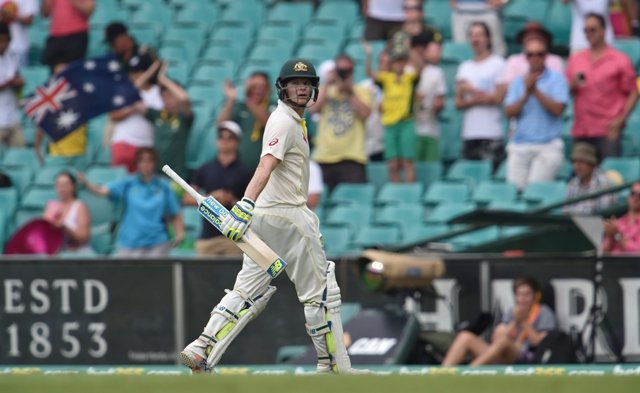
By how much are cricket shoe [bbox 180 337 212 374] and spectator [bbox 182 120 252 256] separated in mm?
4381

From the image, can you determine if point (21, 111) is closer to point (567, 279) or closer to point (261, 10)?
point (261, 10)

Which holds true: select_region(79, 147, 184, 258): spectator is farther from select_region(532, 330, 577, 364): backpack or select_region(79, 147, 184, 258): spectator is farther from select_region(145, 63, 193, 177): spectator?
select_region(532, 330, 577, 364): backpack

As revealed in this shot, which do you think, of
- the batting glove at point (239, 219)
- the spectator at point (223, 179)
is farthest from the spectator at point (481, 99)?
the batting glove at point (239, 219)

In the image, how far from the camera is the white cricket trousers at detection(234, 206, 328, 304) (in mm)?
11211

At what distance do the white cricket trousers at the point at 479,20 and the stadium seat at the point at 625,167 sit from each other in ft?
6.85

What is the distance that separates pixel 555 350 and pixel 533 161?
3.17 metres

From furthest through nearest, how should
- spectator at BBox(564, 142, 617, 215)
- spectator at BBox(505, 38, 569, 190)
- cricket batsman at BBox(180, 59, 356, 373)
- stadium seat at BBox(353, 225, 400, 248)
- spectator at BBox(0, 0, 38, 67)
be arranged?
spectator at BBox(0, 0, 38, 67) < stadium seat at BBox(353, 225, 400, 248) < spectator at BBox(505, 38, 569, 190) < spectator at BBox(564, 142, 617, 215) < cricket batsman at BBox(180, 59, 356, 373)

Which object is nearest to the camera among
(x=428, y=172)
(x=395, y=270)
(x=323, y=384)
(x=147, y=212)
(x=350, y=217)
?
(x=323, y=384)

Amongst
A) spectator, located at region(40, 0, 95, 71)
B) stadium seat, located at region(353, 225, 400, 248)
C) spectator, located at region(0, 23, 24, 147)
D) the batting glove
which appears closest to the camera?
the batting glove

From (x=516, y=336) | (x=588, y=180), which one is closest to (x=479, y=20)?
(x=588, y=180)

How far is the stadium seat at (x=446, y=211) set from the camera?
55.3 ft

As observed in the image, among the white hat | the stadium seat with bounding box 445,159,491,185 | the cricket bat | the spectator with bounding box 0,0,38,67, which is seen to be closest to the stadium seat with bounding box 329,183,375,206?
the stadium seat with bounding box 445,159,491,185

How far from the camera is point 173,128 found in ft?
59.0

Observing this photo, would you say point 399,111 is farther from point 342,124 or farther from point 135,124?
point 135,124
